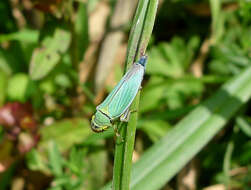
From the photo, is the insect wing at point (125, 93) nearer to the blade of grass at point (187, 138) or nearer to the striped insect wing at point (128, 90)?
the striped insect wing at point (128, 90)

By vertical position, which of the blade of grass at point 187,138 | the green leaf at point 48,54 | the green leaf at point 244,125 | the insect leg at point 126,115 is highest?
the green leaf at point 48,54

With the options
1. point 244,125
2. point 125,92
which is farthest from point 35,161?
point 244,125

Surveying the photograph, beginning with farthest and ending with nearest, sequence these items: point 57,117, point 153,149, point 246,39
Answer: point 57,117 < point 246,39 < point 153,149

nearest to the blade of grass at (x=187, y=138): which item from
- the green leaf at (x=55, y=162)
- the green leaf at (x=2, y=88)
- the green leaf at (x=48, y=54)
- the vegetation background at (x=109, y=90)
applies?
the vegetation background at (x=109, y=90)

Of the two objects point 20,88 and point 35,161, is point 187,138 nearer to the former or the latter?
point 35,161

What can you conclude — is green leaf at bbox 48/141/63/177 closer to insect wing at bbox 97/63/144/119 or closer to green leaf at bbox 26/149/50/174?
green leaf at bbox 26/149/50/174

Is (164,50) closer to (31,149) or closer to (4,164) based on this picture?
(31,149)

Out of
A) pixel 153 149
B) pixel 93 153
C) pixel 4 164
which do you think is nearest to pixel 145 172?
pixel 153 149
